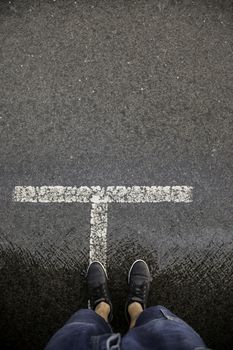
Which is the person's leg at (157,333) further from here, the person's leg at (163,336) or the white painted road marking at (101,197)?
the white painted road marking at (101,197)

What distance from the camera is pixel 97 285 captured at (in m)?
2.88

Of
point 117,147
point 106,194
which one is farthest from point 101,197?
point 117,147

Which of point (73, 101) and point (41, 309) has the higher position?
point (73, 101)

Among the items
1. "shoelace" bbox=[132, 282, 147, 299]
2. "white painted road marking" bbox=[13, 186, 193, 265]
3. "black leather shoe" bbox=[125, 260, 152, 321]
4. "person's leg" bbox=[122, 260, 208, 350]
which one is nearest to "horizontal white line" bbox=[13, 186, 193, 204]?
"white painted road marking" bbox=[13, 186, 193, 265]

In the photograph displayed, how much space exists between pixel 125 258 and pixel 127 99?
109cm

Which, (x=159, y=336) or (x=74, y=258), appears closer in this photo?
(x=159, y=336)

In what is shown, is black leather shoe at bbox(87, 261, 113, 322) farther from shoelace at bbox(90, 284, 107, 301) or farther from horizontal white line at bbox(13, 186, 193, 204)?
horizontal white line at bbox(13, 186, 193, 204)

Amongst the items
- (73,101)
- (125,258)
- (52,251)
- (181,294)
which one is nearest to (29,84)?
(73,101)

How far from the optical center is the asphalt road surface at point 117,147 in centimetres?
292

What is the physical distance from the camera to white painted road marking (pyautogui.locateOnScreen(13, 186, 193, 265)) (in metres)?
2.96

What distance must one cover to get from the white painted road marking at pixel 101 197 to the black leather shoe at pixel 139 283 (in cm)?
21

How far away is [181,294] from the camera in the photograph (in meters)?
2.90

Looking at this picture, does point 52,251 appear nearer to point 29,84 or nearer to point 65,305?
point 65,305

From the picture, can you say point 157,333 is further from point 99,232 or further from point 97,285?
point 99,232
